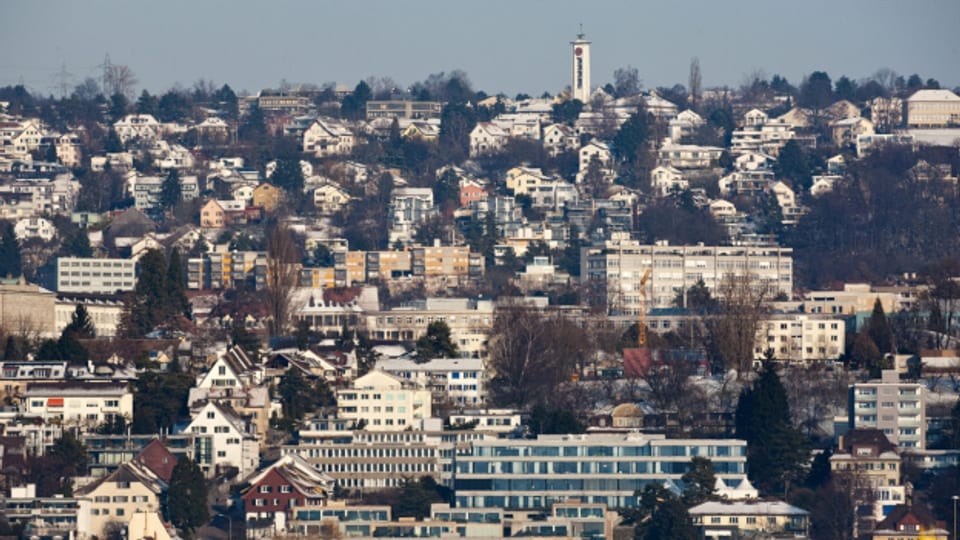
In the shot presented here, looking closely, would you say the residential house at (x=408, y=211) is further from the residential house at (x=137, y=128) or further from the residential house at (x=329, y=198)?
the residential house at (x=137, y=128)

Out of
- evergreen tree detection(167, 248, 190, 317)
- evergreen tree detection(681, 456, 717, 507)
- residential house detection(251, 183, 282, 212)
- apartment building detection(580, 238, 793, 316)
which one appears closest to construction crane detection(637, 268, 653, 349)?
apartment building detection(580, 238, 793, 316)

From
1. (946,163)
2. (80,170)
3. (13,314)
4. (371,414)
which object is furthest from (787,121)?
(371,414)

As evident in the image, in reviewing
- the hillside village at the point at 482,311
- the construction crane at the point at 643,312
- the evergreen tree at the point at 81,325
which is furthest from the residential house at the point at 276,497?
the construction crane at the point at 643,312

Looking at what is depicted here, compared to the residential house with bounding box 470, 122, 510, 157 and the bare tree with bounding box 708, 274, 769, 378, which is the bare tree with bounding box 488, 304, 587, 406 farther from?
the residential house with bounding box 470, 122, 510, 157

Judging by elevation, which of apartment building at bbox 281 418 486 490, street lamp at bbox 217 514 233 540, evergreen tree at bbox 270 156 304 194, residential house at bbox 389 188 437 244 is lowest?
street lamp at bbox 217 514 233 540

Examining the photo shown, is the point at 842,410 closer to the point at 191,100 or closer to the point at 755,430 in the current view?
the point at 755,430

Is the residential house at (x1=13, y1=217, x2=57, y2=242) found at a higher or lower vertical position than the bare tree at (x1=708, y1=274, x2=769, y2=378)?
higher

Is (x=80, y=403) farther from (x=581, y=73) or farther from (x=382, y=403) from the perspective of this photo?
(x=581, y=73)
